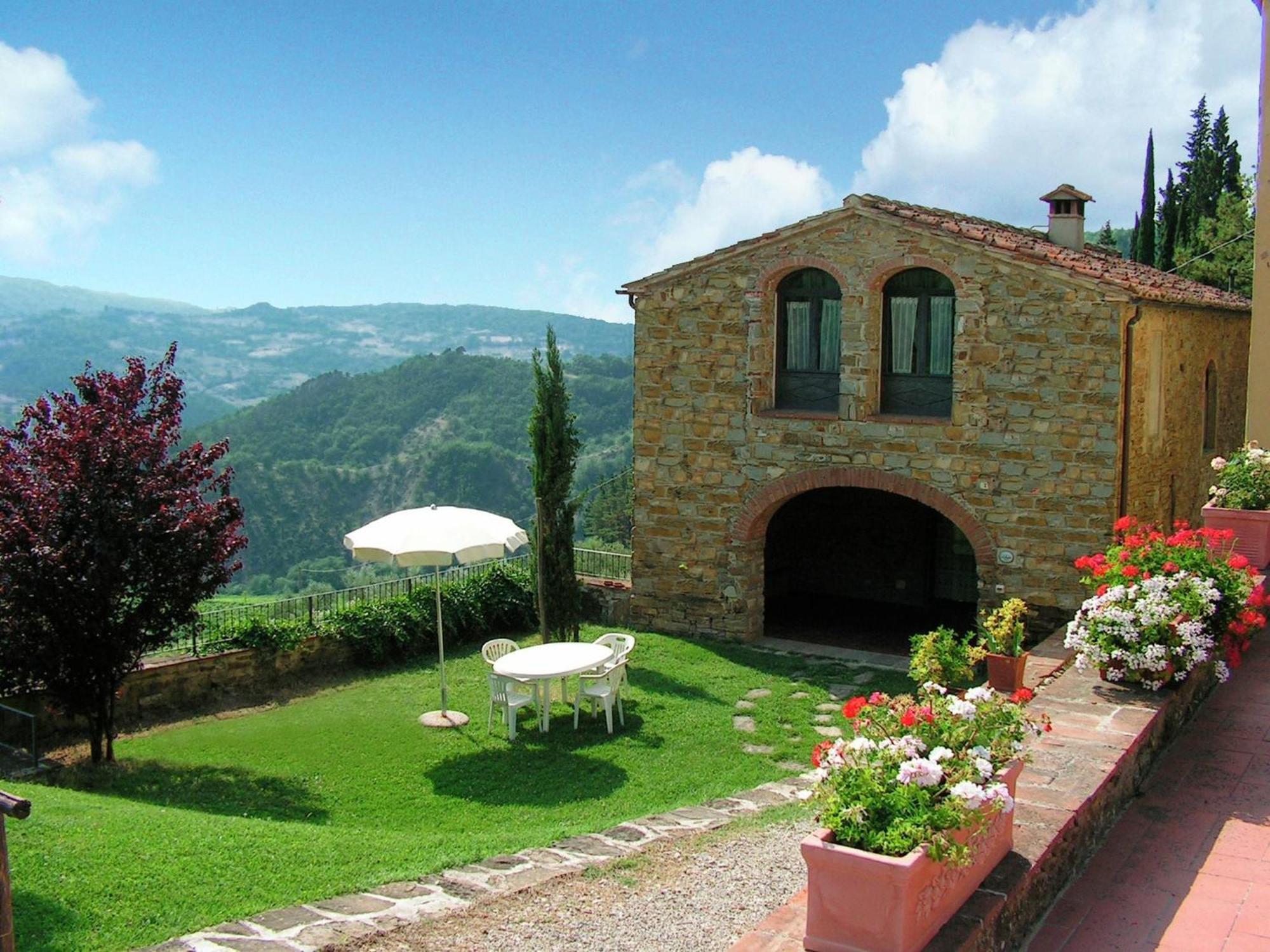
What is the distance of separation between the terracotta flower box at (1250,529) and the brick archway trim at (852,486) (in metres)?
3.93

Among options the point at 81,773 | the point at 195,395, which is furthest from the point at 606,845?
the point at 195,395

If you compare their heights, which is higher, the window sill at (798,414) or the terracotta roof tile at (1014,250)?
the terracotta roof tile at (1014,250)

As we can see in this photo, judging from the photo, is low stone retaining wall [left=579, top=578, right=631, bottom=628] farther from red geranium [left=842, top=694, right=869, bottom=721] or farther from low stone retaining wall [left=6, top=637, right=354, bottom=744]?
red geranium [left=842, top=694, right=869, bottom=721]

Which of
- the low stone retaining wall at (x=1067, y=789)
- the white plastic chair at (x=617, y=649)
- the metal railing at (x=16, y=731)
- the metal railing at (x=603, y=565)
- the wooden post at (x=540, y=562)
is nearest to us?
the low stone retaining wall at (x=1067, y=789)

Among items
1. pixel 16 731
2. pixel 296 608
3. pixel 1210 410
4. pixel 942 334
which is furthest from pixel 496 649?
pixel 1210 410

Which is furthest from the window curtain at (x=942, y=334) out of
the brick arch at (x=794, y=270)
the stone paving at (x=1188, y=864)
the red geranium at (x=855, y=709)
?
the red geranium at (x=855, y=709)

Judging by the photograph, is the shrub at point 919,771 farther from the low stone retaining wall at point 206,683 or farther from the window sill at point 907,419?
the low stone retaining wall at point 206,683

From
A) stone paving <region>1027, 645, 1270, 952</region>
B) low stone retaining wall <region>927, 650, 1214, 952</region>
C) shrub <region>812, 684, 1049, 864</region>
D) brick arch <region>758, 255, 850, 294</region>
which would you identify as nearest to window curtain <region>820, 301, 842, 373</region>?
brick arch <region>758, 255, 850, 294</region>

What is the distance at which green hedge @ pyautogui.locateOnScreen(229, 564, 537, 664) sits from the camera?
→ 1557cm

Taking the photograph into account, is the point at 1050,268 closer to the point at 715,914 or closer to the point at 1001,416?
the point at 1001,416

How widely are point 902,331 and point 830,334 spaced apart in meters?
1.02

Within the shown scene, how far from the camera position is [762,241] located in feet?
53.5

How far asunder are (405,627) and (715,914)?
35.0ft

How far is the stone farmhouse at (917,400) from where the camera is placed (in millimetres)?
14773
